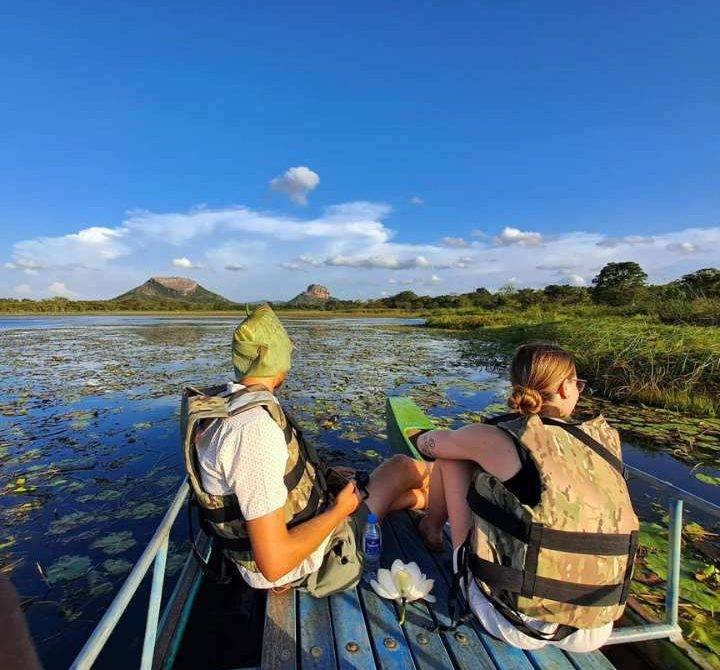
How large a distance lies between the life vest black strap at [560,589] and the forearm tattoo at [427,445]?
667 mm

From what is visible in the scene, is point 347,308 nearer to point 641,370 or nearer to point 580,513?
point 641,370

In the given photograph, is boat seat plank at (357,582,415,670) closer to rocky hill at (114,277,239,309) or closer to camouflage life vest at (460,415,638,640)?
camouflage life vest at (460,415,638,640)

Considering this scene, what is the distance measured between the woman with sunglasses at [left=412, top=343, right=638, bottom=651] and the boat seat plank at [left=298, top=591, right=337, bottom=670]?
781mm

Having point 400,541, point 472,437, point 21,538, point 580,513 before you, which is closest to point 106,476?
point 21,538

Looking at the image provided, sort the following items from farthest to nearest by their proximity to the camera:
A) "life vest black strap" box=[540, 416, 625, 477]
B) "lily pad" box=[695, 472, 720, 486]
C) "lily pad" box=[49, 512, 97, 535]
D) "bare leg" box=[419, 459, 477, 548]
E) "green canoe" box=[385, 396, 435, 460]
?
"green canoe" box=[385, 396, 435, 460], "lily pad" box=[695, 472, 720, 486], "lily pad" box=[49, 512, 97, 535], "bare leg" box=[419, 459, 477, 548], "life vest black strap" box=[540, 416, 625, 477]

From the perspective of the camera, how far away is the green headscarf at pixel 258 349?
2258 mm

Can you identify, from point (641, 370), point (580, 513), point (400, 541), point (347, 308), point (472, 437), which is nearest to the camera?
point (580, 513)

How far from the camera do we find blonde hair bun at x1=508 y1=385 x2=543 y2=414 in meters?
2.13

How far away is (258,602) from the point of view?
3002mm

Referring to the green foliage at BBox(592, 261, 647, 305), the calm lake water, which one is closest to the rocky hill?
the green foliage at BBox(592, 261, 647, 305)

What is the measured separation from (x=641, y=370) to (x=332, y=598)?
10138mm

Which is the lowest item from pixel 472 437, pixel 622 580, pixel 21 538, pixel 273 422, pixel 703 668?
pixel 21 538

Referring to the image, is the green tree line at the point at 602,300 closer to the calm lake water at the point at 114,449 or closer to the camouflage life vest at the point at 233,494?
the calm lake water at the point at 114,449

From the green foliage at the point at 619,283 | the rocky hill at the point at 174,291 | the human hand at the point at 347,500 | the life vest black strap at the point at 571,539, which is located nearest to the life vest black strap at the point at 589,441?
the life vest black strap at the point at 571,539
